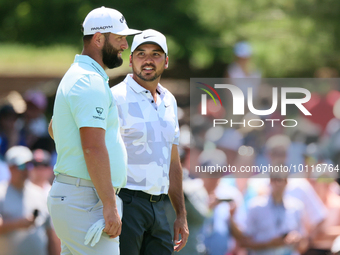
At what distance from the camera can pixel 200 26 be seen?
8.54 m

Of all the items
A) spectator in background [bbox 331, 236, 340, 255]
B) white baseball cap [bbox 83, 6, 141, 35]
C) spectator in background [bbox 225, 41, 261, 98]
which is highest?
white baseball cap [bbox 83, 6, 141, 35]

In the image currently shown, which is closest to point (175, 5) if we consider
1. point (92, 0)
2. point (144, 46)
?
point (92, 0)

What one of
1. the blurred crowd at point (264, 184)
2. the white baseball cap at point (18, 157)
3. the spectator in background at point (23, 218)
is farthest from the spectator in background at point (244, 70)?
the spectator in background at point (23, 218)

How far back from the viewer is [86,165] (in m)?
2.17

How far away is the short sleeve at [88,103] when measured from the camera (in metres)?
2.14

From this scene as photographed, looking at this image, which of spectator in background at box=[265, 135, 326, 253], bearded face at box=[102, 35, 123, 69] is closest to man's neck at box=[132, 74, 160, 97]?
bearded face at box=[102, 35, 123, 69]

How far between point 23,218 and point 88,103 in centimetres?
238

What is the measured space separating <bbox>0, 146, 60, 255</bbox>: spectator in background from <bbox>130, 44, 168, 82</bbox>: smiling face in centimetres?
197

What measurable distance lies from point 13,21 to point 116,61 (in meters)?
6.56

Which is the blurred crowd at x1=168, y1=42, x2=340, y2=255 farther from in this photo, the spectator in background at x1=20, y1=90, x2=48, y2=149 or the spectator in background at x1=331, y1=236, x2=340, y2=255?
the spectator in background at x1=20, y1=90, x2=48, y2=149

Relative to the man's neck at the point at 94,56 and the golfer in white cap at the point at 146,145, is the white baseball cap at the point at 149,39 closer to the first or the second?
the golfer in white cap at the point at 146,145

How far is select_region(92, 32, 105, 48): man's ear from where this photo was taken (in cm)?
234

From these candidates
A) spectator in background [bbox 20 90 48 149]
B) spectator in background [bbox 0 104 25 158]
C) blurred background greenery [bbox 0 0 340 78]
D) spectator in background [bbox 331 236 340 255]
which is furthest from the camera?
blurred background greenery [bbox 0 0 340 78]

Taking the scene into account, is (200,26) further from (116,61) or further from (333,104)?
(116,61)
